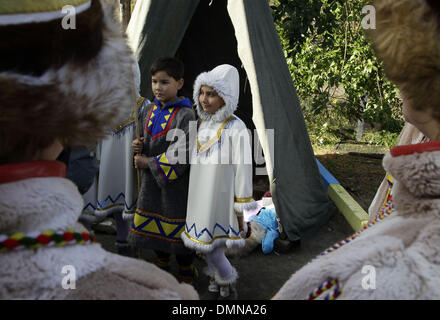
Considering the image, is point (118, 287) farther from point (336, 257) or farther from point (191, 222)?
point (191, 222)

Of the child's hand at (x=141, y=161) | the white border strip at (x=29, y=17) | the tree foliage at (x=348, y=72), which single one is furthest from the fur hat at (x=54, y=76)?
the tree foliage at (x=348, y=72)

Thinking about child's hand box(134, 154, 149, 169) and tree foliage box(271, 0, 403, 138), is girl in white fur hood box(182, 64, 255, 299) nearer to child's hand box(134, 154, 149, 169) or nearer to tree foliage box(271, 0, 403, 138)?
child's hand box(134, 154, 149, 169)

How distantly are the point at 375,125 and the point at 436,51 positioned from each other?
906 cm

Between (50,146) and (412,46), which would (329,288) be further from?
(50,146)

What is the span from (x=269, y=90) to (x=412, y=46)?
3221 millimetres

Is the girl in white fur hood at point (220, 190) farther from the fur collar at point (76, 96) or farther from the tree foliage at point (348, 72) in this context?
the tree foliage at point (348, 72)

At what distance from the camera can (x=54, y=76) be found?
0.73 metres

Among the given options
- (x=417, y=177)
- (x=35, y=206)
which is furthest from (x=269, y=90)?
(x=35, y=206)

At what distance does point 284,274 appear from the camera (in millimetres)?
3441

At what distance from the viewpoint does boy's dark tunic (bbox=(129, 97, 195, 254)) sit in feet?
9.56

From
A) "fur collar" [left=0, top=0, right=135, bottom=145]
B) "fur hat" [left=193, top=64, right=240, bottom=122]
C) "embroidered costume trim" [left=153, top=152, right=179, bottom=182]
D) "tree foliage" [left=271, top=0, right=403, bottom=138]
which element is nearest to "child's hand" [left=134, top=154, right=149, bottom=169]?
"embroidered costume trim" [left=153, top=152, right=179, bottom=182]

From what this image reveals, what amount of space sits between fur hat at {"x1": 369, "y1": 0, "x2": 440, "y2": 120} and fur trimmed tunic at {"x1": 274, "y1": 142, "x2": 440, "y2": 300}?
0.12 metres
